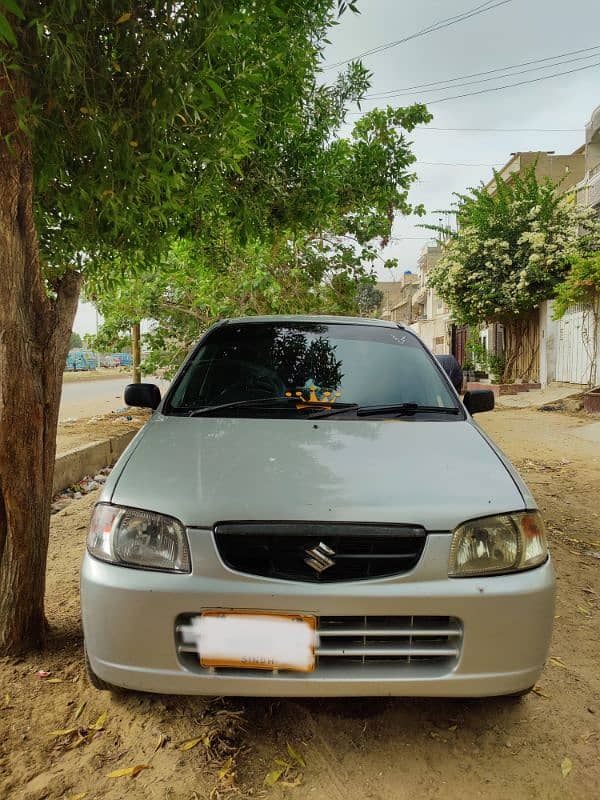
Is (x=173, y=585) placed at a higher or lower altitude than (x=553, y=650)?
higher

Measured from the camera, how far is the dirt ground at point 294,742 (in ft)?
6.29

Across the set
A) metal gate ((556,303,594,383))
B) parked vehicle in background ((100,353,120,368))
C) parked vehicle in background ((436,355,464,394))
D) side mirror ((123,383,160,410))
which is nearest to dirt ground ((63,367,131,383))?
parked vehicle in background ((100,353,120,368))

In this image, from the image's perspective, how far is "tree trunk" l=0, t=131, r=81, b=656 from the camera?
7.90 ft

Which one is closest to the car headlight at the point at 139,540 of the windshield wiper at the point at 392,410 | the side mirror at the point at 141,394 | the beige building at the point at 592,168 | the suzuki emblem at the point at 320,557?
the suzuki emblem at the point at 320,557

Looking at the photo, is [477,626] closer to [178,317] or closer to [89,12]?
[89,12]

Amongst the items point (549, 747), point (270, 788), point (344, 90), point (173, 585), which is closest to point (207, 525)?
point (173, 585)

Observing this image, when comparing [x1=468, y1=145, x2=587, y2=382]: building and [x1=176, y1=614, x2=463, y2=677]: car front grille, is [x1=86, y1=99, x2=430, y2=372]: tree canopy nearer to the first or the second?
[x1=176, y1=614, x2=463, y2=677]: car front grille

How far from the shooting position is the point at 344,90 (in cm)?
784

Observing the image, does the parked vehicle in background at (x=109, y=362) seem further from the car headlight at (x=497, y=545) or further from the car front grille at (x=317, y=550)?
the car headlight at (x=497, y=545)

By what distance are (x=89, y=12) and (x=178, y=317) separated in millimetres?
9653

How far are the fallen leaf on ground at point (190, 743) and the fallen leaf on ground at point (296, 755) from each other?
0.99ft

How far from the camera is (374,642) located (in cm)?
190

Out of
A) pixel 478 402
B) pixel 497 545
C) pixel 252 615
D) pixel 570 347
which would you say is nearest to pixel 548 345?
pixel 570 347

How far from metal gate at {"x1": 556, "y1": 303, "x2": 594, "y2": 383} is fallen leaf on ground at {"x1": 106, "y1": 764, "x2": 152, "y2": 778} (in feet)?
45.9
